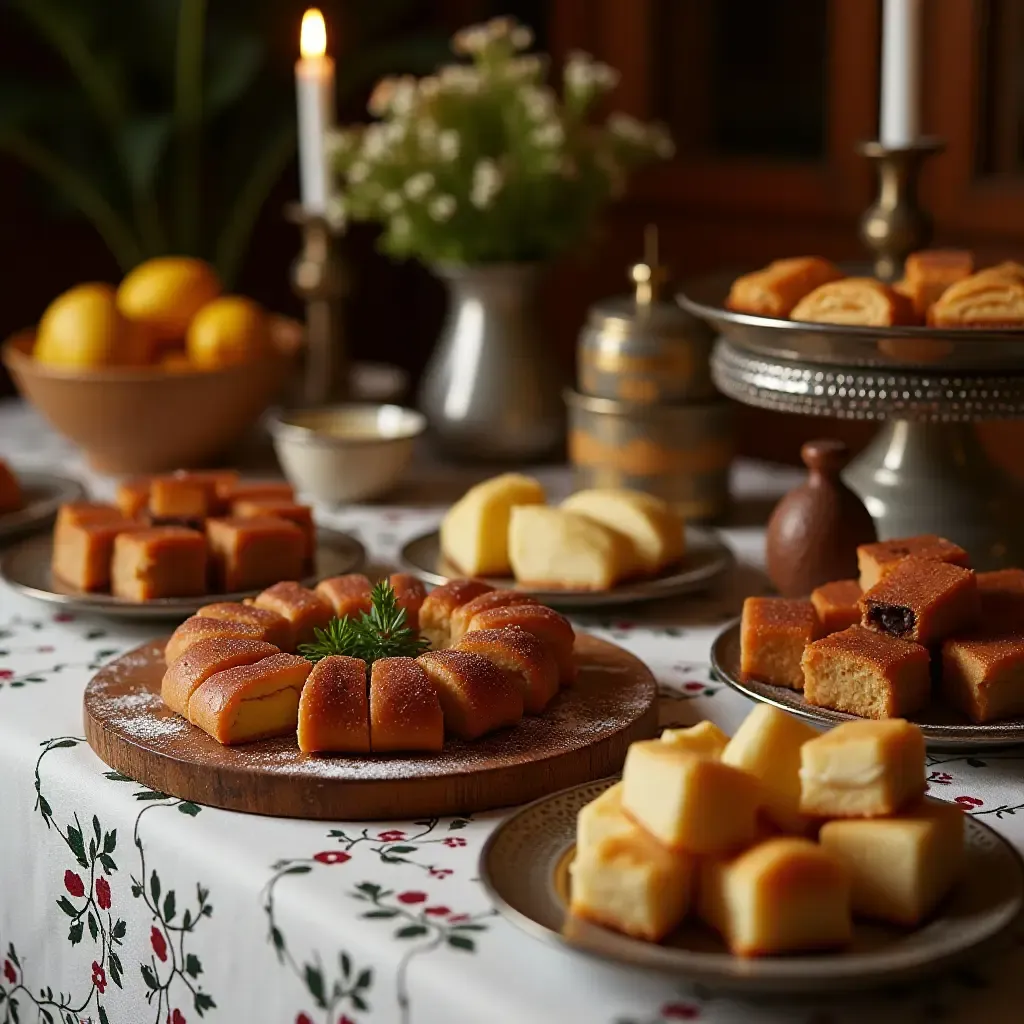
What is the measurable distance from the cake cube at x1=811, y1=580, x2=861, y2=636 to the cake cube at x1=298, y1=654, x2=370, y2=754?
0.33m

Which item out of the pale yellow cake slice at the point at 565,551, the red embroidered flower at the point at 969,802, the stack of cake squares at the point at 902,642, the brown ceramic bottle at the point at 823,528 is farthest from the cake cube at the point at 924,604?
the pale yellow cake slice at the point at 565,551

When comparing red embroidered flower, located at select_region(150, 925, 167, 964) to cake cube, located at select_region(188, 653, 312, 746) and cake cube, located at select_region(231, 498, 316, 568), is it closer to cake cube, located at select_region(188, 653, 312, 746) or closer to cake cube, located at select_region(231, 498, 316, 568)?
cake cube, located at select_region(188, 653, 312, 746)

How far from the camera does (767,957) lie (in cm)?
74

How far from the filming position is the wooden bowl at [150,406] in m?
1.72

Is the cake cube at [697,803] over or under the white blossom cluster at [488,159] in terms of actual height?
under

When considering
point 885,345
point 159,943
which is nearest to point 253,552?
point 159,943

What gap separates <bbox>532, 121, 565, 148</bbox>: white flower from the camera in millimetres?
1702

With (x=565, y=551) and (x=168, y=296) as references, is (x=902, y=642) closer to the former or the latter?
(x=565, y=551)

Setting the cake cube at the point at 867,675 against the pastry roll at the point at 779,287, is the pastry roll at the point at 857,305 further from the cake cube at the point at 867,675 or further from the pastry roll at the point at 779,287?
the cake cube at the point at 867,675

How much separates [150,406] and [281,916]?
98 cm

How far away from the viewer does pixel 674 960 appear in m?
0.72

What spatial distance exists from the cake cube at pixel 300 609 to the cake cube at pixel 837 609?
1.15ft

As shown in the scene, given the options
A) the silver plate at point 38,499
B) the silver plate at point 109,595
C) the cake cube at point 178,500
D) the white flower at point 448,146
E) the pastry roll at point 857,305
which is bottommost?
the silver plate at point 109,595

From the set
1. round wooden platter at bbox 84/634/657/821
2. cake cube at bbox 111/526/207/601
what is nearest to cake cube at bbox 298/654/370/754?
round wooden platter at bbox 84/634/657/821
